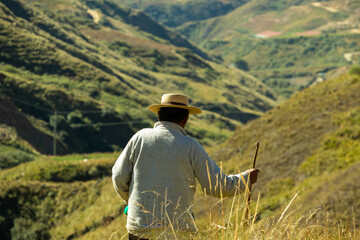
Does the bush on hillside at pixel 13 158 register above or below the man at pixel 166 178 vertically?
below

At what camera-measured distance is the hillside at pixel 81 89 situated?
46.5 m

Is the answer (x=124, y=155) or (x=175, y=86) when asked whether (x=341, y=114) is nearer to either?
(x=124, y=155)

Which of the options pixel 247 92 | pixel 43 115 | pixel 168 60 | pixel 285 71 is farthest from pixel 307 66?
pixel 43 115

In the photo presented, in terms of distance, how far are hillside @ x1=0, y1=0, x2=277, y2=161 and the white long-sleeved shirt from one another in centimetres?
1433

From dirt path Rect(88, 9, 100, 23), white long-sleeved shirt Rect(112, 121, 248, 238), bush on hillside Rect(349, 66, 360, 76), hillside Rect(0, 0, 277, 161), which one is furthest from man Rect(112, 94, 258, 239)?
dirt path Rect(88, 9, 100, 23)

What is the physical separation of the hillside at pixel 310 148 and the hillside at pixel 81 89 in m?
3.48

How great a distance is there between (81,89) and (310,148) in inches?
1784

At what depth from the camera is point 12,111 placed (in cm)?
4431

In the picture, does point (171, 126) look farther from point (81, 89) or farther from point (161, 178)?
point (81, 89)

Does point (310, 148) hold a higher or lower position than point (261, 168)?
higher

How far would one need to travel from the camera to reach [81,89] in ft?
197

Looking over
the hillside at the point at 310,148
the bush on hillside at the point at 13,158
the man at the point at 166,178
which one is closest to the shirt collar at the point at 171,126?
the man at the point at 166,178

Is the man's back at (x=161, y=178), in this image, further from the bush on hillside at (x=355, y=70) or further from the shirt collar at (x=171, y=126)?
the bush on hillside at (x=355, y=70)

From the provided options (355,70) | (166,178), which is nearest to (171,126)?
(166,178)
